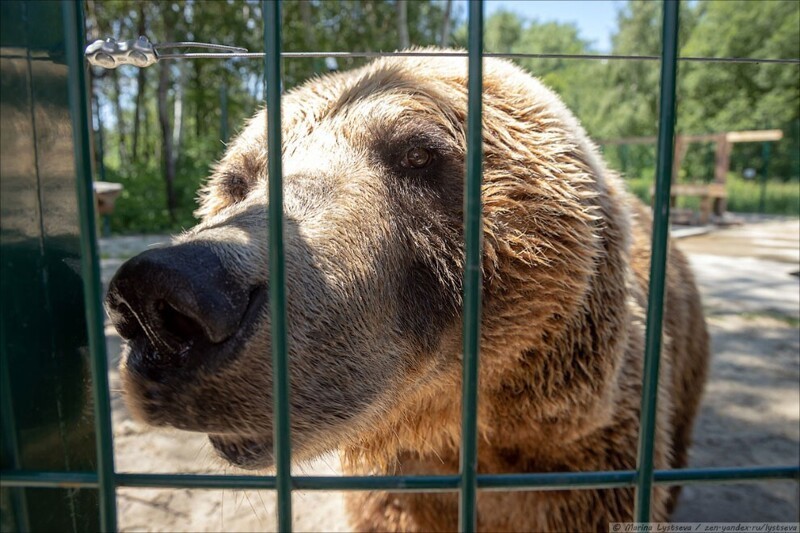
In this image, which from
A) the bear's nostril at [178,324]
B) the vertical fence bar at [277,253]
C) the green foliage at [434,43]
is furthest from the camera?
the green foliage at [434,43]

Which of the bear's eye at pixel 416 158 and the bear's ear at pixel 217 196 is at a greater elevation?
the bear's eye at pixel 416 158

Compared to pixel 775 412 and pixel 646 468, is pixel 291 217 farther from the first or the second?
pixel 775 412

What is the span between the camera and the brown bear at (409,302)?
4.49ft

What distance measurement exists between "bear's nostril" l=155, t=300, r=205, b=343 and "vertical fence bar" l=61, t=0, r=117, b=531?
0.19 metres

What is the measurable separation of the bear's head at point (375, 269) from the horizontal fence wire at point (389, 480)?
0.25 metres

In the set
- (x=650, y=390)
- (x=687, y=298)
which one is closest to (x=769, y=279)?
(x=687, y=298)

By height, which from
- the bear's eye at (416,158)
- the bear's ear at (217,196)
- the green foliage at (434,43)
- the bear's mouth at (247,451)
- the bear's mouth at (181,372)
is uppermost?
the green foliage at (434,43)

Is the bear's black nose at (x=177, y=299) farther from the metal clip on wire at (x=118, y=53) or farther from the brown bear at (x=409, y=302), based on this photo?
the metal clip on wire at (x=118, y=53)

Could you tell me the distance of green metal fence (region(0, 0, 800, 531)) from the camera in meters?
1.06

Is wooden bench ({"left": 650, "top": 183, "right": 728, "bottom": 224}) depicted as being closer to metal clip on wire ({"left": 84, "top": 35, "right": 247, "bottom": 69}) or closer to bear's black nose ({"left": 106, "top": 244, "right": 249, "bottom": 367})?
metal clip on wire ({"left": 84, "top": 35, "right": 247, "bottom": 69})

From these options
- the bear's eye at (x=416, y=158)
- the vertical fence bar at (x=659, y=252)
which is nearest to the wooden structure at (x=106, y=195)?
the bear's eye at (x=416, y=158)

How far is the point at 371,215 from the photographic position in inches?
72.9

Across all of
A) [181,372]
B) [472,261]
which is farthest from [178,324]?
[472,261]

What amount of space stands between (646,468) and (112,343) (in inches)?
233
